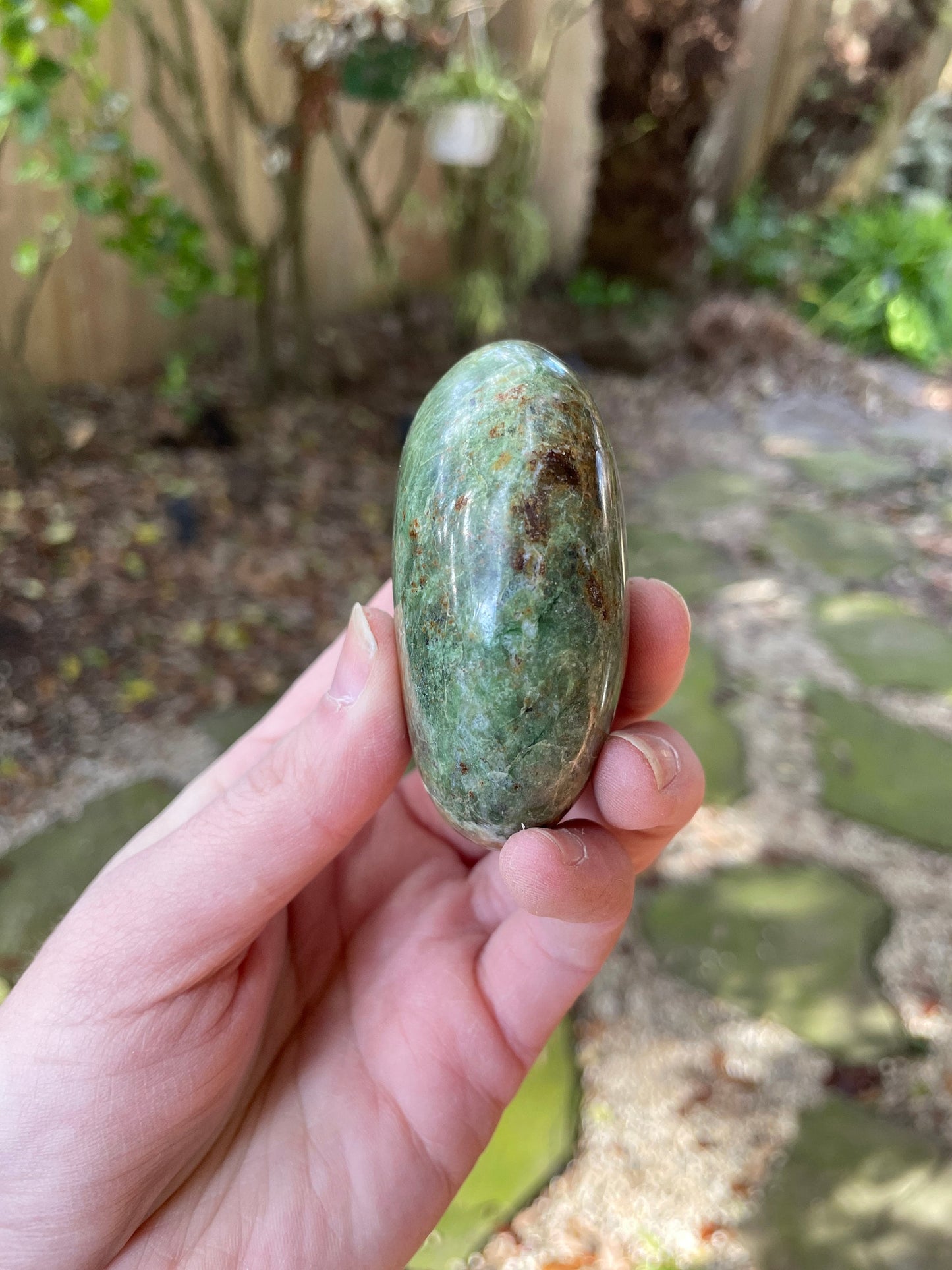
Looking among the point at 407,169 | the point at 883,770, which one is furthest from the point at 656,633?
the point at 407,169

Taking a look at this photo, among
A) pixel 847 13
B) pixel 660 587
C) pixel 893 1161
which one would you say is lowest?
pixel 893 1161

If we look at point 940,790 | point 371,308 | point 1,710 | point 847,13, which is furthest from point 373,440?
point 847,13

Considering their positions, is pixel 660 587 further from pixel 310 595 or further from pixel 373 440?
pixel 373 440

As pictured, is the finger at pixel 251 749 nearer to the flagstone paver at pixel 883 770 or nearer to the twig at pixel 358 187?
the flagstone paver at pixel 883 770

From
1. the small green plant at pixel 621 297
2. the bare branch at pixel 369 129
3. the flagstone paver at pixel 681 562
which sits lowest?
the flagstone paver at pixel 681 562

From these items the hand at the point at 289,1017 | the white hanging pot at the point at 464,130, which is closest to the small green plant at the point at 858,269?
the white hanging pot at the point at 464,130

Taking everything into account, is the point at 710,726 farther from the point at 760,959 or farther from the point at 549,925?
the point at 549,925

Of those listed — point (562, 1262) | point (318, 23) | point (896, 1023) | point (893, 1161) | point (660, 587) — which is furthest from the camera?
point (318, 23)
